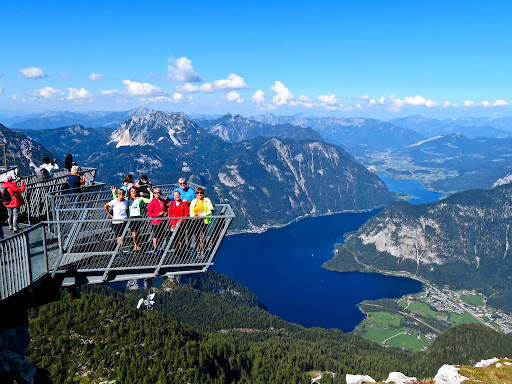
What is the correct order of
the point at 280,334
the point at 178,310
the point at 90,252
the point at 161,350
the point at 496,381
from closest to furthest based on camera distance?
the point at 90,252 < the point at 496,381 < the point at 161,350 < the point at 280,334 < the point at 178,310

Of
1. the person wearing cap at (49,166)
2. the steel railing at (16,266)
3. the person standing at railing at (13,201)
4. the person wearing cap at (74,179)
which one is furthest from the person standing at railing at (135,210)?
the person wearing cap at (49,166)

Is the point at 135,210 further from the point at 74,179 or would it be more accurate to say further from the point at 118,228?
the point at 74,179

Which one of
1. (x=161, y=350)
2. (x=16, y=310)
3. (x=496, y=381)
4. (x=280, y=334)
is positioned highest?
(x=16, y=310)

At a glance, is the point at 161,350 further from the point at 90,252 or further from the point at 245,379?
the point at 90,252

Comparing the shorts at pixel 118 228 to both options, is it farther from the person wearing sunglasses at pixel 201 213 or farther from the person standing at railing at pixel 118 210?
the person wearing sunglasses at pixel 201 213

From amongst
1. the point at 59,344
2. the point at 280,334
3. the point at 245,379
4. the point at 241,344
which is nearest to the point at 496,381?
the point at 59,344

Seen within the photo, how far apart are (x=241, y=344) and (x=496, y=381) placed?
126 m

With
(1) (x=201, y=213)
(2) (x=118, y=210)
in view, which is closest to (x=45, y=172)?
(2) (x=118, y=210)

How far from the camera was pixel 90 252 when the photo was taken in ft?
50.3

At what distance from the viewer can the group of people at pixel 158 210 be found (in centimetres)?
1636

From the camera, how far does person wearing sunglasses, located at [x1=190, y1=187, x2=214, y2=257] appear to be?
16359mm

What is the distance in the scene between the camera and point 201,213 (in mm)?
17344

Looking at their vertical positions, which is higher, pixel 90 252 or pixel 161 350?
pixel 90 252

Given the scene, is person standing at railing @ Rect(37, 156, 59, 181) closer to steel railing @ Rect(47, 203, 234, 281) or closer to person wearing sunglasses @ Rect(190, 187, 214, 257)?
steel railing @ Rect(47, 203, 234, 281)
